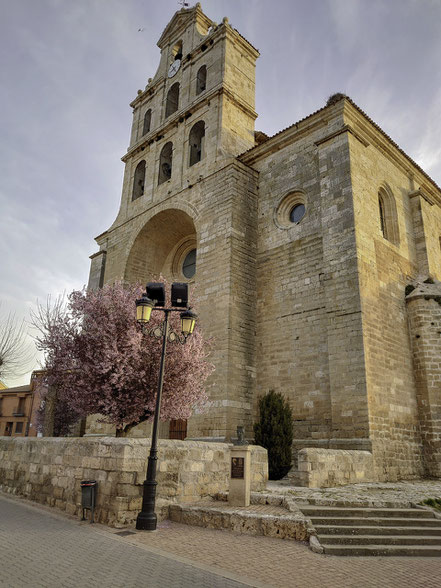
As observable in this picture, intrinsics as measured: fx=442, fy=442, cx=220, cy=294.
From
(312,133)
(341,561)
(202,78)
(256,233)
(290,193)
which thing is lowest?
(341,561)

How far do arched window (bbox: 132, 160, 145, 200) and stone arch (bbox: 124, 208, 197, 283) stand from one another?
9.05ft

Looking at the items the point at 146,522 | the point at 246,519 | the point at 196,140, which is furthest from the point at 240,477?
the point at 196,140

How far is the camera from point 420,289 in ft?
45.3

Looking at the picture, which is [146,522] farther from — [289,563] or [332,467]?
[332,467]

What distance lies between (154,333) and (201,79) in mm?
15922

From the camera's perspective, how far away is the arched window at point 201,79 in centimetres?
1975

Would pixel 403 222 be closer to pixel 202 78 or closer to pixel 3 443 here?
pixel 202 78

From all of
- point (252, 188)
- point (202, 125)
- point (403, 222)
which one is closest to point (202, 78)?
point (202, 125)

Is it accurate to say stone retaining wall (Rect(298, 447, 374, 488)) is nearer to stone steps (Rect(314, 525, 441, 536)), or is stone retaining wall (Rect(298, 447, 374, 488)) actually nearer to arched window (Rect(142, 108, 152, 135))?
stone steps (Rect(314, 525, 441, 536))

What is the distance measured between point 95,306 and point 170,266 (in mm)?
6894

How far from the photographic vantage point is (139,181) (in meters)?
21.1

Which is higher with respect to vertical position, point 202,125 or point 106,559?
point 202,125

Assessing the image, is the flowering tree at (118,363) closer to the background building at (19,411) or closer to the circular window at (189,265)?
the circular window at (189,265)

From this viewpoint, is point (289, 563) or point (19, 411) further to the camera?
point (19, 411)
